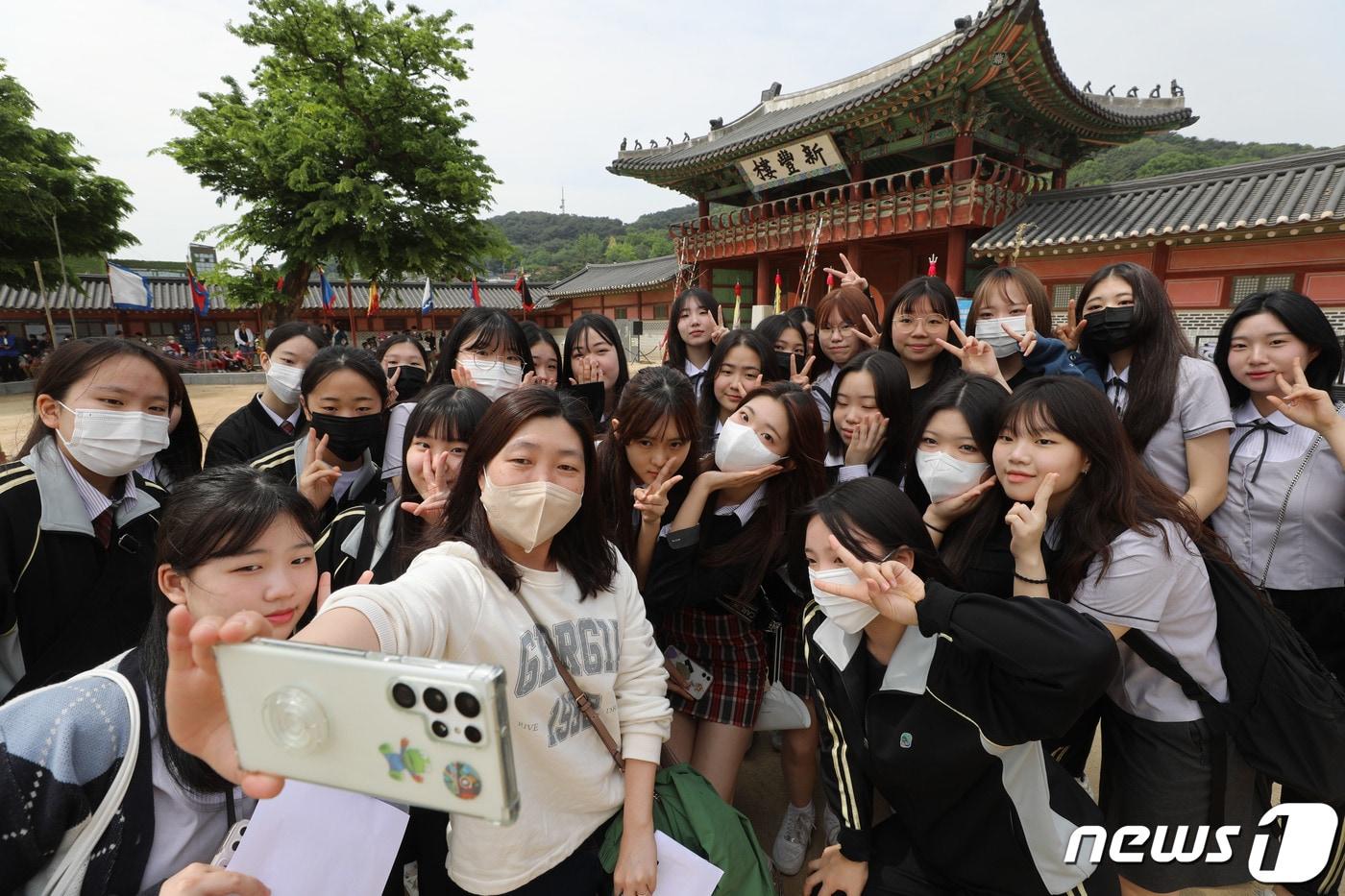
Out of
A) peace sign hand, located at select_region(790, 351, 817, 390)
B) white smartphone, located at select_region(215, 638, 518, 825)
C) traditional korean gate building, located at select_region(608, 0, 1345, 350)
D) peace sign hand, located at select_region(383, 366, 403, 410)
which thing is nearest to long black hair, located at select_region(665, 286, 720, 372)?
peace sign hand, located at select_region(790, 351, 817, 390)

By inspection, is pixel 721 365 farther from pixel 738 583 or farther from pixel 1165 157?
pixel 1165 157

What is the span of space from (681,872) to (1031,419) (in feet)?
5.51

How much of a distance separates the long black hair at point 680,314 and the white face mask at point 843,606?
2.66 m

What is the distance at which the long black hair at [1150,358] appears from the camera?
8.29 ft

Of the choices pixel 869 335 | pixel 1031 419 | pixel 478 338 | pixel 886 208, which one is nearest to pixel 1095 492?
pixel 1031 419

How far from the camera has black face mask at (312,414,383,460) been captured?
9.06 ft

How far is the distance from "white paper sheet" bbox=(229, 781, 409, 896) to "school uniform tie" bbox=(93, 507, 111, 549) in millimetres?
1269

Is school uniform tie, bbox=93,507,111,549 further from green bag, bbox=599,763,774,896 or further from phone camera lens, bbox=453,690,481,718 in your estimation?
phone camera lens, bbox=453,690,481,718

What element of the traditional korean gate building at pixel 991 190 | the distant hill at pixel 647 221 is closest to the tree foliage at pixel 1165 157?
the distant hill at pixel 647 221

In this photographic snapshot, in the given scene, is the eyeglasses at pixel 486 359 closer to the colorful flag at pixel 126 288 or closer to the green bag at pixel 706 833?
the green bag at pixel 706 833

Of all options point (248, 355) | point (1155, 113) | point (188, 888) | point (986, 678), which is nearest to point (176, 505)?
point (188, 888)

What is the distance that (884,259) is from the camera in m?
16.1

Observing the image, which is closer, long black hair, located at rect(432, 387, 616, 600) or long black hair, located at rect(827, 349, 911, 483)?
long black hair, located at rect(432, 387, 616, 600)

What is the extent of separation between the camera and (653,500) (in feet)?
7.68
